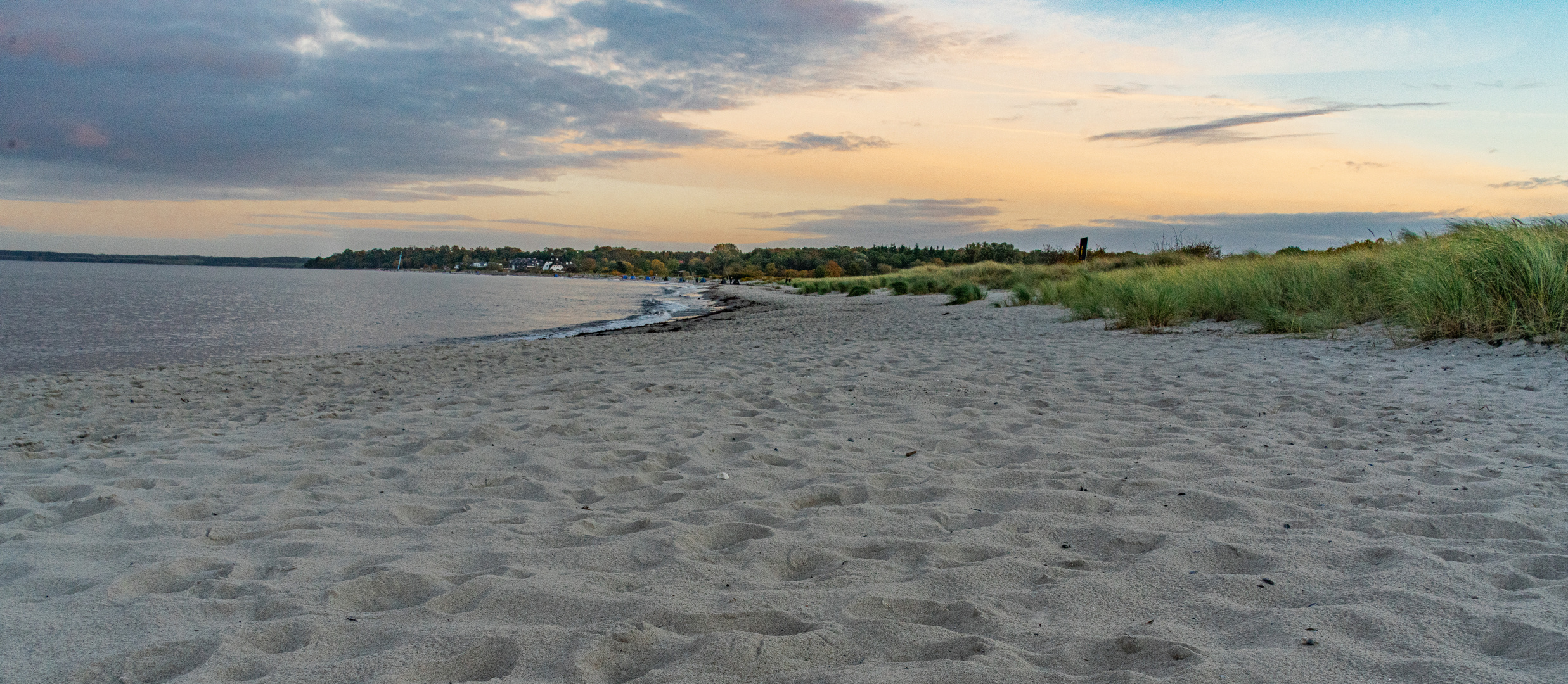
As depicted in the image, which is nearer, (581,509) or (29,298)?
(581,509)

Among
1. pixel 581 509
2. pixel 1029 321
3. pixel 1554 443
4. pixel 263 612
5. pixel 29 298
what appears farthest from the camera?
pixel 29 298

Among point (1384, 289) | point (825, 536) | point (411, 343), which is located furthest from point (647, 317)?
point (825, 536)

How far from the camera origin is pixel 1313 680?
66.4 inches

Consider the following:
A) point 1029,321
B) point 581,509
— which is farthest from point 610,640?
point 1029,321

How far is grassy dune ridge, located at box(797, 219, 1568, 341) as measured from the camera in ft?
22.2

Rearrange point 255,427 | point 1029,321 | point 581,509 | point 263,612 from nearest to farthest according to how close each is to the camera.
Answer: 1. point 263,612
2. point 581,509
3. point 255,427
4. point 1029,321

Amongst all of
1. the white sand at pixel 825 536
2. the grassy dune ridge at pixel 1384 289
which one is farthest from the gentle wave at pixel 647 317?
the white sand at pixel 825 536

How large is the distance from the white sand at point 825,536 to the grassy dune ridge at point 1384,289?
1148mm

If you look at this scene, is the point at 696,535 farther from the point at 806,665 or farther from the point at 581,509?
the point at 806,665

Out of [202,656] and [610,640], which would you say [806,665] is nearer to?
[610,640]

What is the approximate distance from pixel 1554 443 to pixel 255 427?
7656 millimetres

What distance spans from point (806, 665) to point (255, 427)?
5.20 metres

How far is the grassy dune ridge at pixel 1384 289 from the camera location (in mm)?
6781

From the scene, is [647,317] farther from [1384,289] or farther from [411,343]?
[1384,289]
